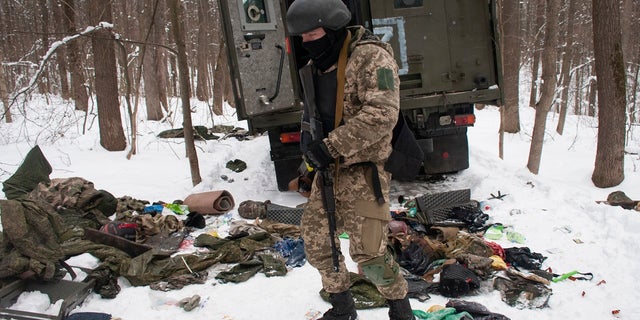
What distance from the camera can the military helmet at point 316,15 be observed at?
2.32 metres

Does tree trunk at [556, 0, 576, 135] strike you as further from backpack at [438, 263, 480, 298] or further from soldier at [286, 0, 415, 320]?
soldier at [286, 0, 415, 320]

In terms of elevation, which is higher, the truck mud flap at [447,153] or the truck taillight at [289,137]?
the truck taillight at [289,137]

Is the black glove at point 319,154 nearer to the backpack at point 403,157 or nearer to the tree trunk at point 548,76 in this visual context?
the backpack at point 403,157

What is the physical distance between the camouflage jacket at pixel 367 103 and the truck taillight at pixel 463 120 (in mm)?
3383

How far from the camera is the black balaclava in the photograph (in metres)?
2.44

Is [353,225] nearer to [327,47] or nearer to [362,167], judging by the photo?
[362,167]

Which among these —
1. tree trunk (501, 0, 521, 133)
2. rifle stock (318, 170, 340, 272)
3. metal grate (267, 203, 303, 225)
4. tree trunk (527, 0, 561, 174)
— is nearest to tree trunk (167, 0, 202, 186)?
metal grate (267, 203, 303, 225)

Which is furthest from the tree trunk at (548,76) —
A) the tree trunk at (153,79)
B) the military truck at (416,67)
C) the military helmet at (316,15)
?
the tree trunk at (153,79)

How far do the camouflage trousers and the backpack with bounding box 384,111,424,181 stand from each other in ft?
0.22

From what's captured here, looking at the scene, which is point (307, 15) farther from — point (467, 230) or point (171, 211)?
point (171, 211)

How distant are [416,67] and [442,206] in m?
1.81

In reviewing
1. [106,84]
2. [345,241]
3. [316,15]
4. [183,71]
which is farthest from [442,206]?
[106,84]

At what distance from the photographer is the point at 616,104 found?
7035 millimetres

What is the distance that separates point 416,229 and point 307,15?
275 centimetres
